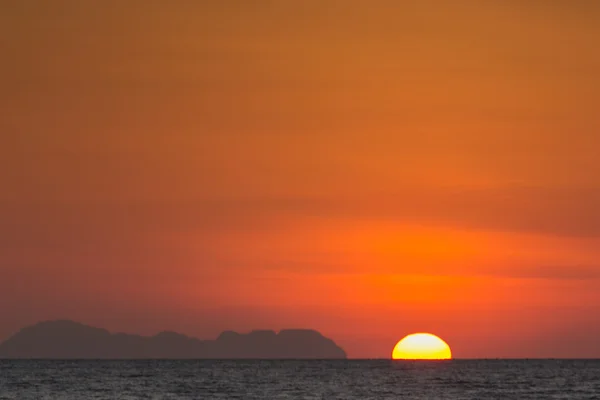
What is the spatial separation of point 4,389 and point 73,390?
32.7 ft

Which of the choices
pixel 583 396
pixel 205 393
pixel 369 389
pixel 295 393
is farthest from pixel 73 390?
pixel 583 396

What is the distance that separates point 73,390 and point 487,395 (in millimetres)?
55817

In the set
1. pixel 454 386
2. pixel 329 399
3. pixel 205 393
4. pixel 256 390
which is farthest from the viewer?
pixel 454 386

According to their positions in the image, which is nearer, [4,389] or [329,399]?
[329,399]

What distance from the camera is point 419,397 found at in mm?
114375

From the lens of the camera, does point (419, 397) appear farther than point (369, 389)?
No

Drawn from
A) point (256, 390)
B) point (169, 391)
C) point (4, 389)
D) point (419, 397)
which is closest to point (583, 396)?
point (419, 397)

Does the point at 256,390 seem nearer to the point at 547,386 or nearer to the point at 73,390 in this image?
the point at 73,390

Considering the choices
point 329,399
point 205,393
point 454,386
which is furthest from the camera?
point 454,386

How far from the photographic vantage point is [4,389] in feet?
419

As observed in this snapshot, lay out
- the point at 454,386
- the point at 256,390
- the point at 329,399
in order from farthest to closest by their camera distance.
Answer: the point at 454,386
the point at 256,390
the point at 329,399

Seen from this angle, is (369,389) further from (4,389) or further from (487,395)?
(4,389)

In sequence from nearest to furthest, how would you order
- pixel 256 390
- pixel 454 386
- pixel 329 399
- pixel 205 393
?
1. pixel 329 399
2. pixel 205 393
3. pixel 256 390
4. pixel 454 386

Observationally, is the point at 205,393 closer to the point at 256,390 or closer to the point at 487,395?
the point at 256,390
